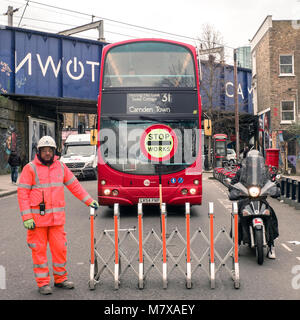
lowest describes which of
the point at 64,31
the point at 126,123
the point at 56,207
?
the point at 56,207

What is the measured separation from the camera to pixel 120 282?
5.66m

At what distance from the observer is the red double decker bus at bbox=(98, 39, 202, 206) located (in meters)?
11.1

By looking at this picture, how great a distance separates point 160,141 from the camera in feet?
37.8

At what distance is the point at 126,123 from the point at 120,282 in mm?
6033

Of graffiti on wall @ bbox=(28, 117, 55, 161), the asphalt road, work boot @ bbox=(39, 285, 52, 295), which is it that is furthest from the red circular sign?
graffiti on wall @ bbox=(28, 117, 55, 161)

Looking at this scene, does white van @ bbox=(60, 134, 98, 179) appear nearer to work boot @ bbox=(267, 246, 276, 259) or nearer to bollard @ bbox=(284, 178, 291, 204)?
bollard @ bbox=(284, 178, 291, 204)

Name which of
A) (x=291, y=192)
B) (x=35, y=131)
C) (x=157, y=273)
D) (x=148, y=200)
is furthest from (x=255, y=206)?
(x=35, y=131)

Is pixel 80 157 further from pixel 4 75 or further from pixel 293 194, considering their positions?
pixel 293 194

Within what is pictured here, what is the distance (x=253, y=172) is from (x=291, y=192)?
7.42 meters

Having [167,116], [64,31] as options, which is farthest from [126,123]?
[64,31]

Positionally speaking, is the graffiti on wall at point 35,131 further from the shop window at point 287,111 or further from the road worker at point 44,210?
the road worker at point 44,210
